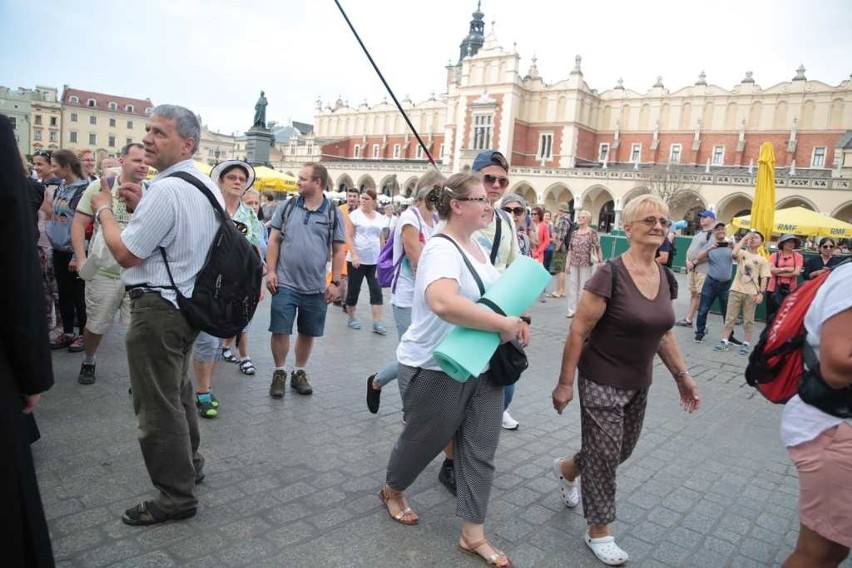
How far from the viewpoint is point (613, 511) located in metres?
2.94

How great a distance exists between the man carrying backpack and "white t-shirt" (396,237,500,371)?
3.66 ft

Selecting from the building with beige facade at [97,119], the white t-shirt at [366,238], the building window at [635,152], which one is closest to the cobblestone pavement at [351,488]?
the white t-shirt at [366,238]

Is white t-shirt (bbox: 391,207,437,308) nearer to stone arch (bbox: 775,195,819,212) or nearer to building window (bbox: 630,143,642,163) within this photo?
stone arch (bbox: 775,195,819,212)

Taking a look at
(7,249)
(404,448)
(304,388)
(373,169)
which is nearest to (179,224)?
(7,249)

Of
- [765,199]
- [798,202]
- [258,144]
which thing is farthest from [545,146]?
[765,199]

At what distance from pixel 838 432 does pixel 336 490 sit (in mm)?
2525

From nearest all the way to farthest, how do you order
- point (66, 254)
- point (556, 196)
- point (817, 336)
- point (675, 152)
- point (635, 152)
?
point (817, 336) < point (66, 254) < point (556, 196) < point (675, 152) < point (635, 152)

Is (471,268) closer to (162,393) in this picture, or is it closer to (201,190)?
(201,190)

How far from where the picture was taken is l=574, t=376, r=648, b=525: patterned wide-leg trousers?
2900 mm

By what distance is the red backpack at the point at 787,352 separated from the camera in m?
2.34

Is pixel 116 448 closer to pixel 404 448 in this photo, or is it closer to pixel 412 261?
pixel 404 448

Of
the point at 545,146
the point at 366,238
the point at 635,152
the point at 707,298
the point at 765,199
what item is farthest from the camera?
the point at 545,146

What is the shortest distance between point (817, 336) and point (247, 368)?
4.71 meters

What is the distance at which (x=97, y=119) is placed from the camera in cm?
9369
